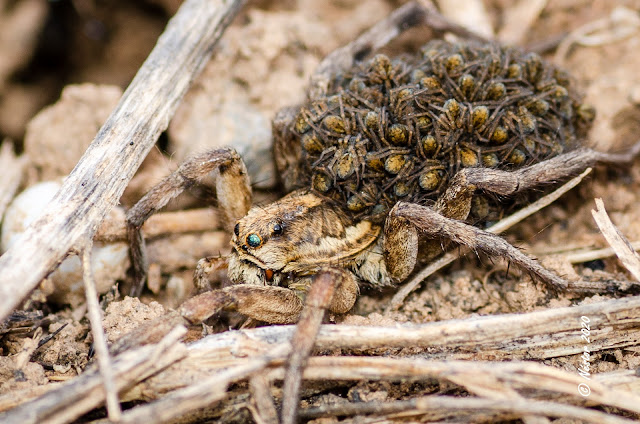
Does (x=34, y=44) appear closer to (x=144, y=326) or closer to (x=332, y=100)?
(x=332, y=100)

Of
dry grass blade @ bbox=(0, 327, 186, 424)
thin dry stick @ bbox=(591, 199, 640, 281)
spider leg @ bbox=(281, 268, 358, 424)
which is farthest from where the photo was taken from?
thin dry stick @ bbox=(591, 199, 640, 281)

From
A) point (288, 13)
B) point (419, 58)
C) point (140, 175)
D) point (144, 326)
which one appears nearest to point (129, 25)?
point (288, 13)

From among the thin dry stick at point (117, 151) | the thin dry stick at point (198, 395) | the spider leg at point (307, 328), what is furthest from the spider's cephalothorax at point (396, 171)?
the thin dry stick at point (198, 395)

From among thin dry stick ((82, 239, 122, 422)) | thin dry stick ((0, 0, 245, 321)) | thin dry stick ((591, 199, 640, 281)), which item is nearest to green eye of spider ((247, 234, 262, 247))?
thin dry stick ((0, 0, 245, 321))

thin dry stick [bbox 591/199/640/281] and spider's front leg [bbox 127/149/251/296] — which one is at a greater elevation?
spider's front leg [bbox 127/149/251/296]

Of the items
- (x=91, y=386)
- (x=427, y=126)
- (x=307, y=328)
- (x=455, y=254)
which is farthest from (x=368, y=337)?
(x=427, y=126)

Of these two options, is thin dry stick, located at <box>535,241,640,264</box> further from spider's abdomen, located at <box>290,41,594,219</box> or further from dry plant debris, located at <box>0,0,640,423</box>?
spider's abdomen, located at <box>290,41,594,219</box>

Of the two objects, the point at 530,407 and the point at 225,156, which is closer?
the point at 530,407
